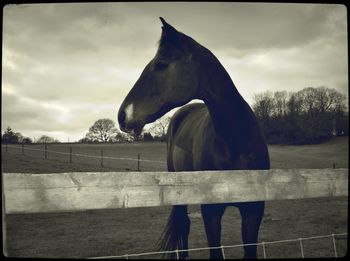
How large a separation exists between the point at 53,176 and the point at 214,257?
1940 millimetres

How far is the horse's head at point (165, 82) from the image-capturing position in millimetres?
3025

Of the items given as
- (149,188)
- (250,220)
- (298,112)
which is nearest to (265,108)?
(298,112)

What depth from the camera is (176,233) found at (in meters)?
4.32

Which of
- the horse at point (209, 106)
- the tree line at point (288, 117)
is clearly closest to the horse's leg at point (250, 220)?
the horse at point (209, 106)

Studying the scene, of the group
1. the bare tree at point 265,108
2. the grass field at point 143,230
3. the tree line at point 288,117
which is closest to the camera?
the grass field at point 143,230

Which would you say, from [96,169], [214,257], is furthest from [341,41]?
[96,169]

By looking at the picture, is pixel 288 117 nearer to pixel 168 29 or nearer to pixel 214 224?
pixel 214 224

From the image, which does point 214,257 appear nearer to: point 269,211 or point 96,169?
point 269,211

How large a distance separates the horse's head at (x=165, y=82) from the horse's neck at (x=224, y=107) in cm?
19

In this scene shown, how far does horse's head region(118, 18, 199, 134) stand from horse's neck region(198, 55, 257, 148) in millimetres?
186

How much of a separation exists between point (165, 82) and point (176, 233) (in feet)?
7.73

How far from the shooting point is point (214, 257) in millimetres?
3057

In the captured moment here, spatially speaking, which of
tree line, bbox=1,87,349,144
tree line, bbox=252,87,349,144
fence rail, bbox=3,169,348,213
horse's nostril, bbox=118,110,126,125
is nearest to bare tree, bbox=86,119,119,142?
tree line, bbox=1,87,349,144

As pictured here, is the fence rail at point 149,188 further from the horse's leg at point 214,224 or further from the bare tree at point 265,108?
the bare tree at point 265,108
